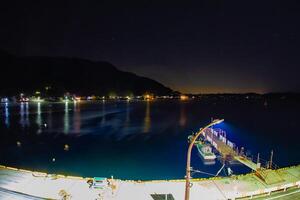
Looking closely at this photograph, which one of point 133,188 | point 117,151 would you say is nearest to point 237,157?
point 117,151

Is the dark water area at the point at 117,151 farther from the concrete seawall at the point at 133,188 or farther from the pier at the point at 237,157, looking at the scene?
the concrete seawall at the point at 133,188

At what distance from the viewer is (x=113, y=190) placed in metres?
24.7

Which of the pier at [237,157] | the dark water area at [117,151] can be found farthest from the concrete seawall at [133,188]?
the dark water area at [117,151]

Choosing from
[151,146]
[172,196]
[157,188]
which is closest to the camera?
[172,196]

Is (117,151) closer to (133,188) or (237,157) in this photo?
(237,157)

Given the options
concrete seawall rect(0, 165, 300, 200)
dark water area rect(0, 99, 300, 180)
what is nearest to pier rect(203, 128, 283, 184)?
concrete seawall rect(0, 165, 300, 200)

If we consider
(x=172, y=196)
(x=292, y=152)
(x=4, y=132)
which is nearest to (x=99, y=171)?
(x=172, y=196)

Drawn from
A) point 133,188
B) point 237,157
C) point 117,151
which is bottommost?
point 117,151

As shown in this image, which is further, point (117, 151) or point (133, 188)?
Result: point (117, 151)

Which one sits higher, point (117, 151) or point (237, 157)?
point (237, 157)

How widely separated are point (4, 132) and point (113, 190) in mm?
74920

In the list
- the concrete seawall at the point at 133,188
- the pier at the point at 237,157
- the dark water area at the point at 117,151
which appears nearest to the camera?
the concrete seawall at the point at 133,188

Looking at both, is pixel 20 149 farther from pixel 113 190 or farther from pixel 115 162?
pixel 113 190

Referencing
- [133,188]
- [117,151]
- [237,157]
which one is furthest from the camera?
[117,151]
